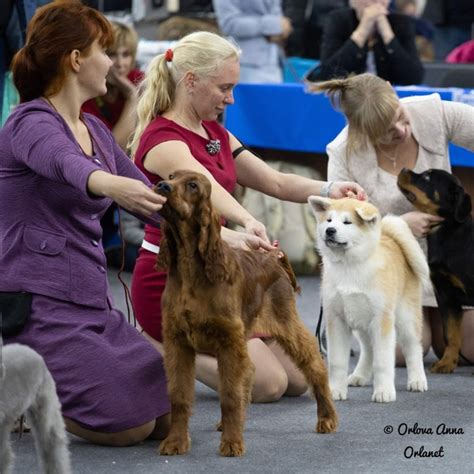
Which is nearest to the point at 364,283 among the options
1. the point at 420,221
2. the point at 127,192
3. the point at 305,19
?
the point at 420,221

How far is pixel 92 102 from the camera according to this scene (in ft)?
19.0

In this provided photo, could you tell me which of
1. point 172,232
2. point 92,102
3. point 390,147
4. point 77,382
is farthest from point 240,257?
point 92,102

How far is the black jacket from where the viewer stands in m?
6.55

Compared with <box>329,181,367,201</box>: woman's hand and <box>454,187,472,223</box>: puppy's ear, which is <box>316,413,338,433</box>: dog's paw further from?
<box>454,187,472,223</box>: puppy's ear

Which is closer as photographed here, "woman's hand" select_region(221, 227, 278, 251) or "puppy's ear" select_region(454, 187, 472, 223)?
"woman's hand" select_region(221, 227, 278, 251)

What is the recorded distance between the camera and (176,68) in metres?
3.79

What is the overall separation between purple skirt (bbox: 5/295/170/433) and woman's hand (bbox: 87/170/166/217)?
21.4 inches

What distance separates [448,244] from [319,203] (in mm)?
779

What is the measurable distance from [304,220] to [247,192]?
0.36 m

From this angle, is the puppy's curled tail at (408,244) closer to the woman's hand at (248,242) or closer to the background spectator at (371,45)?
the woman's hand at (248,242)

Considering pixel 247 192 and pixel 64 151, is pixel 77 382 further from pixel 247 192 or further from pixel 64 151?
pixel 247 192

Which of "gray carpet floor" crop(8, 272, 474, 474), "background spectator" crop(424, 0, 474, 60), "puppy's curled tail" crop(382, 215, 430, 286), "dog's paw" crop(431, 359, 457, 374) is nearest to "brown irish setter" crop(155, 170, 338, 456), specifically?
"gray carpet floor" crop(8, 272, 474, 474)

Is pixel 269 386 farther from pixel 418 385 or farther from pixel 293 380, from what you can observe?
pixel 418 385

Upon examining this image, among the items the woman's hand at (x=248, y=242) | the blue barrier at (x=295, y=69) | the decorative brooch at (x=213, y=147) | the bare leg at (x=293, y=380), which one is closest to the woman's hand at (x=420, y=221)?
the bare leg at (x=293, y=380)
